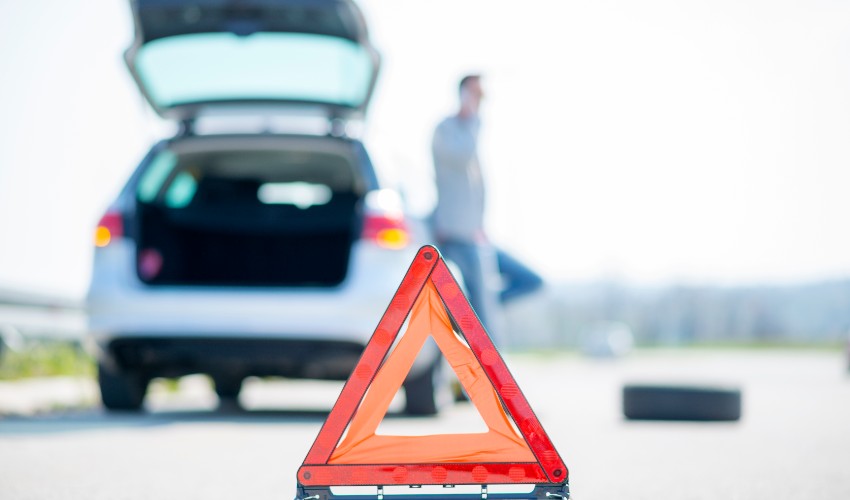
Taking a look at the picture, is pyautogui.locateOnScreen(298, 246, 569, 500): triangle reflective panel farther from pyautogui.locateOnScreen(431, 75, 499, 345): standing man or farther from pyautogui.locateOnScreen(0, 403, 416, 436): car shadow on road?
pyautogui.locateOnScreen(431, 75, 499, 345): standing man

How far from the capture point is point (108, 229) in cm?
620

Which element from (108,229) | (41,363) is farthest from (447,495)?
(41,363)

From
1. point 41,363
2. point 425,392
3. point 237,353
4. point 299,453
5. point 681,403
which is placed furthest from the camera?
point 41,363

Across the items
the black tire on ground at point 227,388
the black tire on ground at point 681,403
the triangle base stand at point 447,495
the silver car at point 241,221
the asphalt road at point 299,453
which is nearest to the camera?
the triangle base stand at point 447,495

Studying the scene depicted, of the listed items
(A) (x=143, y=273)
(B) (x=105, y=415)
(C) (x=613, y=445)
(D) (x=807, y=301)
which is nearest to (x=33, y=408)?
(B) (x=105, y=415)

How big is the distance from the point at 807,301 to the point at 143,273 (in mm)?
83362

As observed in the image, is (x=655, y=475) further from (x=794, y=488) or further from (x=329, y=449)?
(x=329, y=449)

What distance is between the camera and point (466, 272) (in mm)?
6949

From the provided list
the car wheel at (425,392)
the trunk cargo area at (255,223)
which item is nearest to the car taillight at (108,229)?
the trunk cargo area at (255,223)

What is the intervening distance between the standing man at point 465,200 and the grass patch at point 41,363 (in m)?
3.40

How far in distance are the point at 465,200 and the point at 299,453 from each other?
269 centimetres

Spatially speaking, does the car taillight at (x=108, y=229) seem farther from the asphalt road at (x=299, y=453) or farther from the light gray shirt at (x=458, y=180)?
the light gray shirt at (x=458, y=180)

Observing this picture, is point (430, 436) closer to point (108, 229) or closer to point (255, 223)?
point (108, 229)

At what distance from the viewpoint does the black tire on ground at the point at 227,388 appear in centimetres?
842
